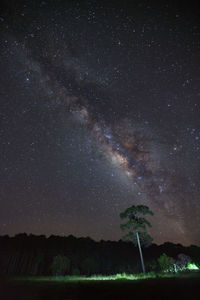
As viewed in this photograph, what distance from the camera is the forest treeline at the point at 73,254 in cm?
6612

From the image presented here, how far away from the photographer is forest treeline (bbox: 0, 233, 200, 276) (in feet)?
217

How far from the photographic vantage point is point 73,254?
75.9m

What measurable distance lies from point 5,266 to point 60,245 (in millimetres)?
25375

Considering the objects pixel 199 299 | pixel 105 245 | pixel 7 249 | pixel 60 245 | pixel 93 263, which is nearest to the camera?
pixel 199 299

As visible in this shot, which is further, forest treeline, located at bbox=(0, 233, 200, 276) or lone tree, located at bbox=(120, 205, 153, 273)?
forest treeline, located at bbox=(0, 233, 200, 276)

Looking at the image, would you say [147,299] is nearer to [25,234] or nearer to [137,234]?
[137,234]

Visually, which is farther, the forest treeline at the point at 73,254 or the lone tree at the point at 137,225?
the forest treeline at the point at 73,254

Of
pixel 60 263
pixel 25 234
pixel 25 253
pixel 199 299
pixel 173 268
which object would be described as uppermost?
pixel 25 234

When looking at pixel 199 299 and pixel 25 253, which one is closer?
pixel 199 299

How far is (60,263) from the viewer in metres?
45.0

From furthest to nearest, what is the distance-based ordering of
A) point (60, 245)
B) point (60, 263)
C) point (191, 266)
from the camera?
1. point (60, 245)
2. point (60, 263)
3. point (191, 266)

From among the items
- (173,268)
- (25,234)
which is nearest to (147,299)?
(173,268)

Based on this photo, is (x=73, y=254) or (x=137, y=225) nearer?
(x=137, y=225)

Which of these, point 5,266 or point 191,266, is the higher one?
point 5,266
